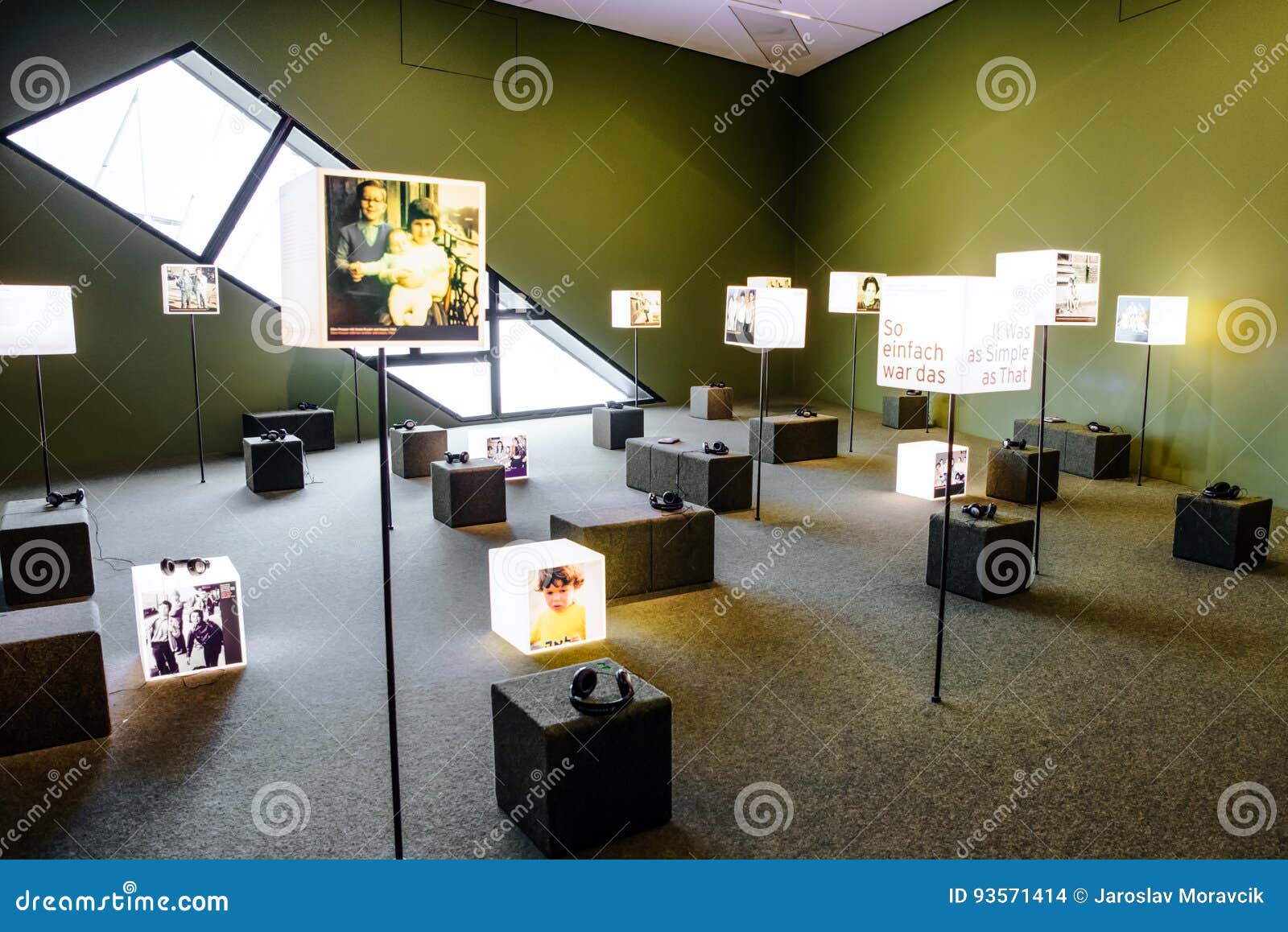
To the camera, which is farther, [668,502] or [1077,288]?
[1077,288]

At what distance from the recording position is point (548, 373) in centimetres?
1195

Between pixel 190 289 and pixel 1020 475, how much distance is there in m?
7.16

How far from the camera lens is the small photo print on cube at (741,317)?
23.4 ft

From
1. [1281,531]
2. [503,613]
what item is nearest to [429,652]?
[503,613]

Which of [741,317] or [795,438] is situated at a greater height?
[741,317]

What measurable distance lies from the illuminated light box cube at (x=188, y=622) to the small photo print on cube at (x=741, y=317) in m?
4.22

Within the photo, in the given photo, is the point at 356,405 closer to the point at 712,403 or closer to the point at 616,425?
the point at 616,425

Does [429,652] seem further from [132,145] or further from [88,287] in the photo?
[132,145]

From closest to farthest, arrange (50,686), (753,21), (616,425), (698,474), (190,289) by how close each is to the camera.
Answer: (50,686), (698,474), (190,289), (616,425), (753,21)

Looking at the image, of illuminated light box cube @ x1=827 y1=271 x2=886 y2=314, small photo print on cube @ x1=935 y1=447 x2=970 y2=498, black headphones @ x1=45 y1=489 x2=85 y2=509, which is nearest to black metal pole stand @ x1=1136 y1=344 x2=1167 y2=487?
small photo print on cube @ x1=935 y1=447 x2=970 y2=498

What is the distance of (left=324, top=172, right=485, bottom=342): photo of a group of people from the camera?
2.00 metres

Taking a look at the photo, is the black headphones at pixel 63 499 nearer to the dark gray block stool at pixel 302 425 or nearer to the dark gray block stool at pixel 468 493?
the dark gray block stool at pixel 468 493

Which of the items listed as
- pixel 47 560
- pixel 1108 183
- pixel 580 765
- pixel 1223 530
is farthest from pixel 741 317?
pixel 580 765

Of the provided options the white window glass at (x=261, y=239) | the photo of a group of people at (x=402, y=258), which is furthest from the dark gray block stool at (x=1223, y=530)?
the white window glass at (x=261, y=239)
